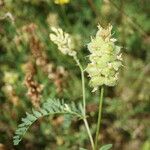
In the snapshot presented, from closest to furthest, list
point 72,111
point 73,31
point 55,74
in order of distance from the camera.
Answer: point 72,111
point 55,74
point 73,31

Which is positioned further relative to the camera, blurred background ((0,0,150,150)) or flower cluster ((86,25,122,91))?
blurred background ((0,0,150,150))

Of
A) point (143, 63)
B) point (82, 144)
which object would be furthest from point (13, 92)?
point (143, 63)

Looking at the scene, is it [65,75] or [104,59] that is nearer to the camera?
[104,59]

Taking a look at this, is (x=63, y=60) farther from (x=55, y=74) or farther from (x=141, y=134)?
(x=141, y=134)

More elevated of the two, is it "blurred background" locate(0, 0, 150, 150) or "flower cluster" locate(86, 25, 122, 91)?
"blurred background" locate(0, 0, 150, 150)

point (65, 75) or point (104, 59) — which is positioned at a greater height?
point (65, 75)
